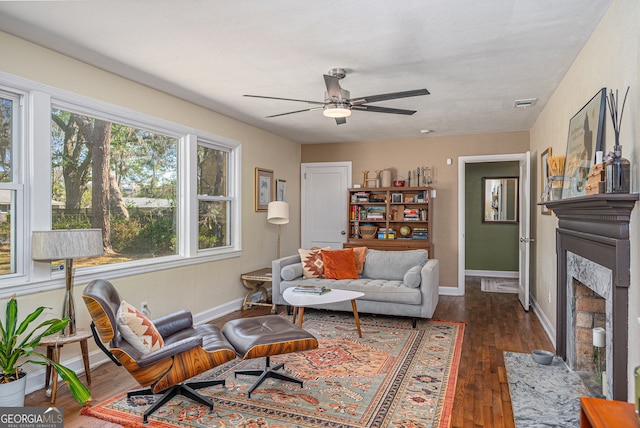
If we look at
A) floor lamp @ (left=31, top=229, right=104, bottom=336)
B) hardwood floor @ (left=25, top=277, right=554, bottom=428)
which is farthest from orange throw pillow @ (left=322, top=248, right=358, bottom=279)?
floor lamp @ (left=31, top=229, right=104, bottom=336)

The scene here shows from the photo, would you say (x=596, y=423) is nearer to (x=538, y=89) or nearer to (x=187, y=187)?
(x=538, y=89)

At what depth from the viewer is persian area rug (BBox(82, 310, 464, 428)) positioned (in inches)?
101

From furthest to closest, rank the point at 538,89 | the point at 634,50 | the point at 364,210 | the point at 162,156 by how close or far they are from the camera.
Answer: the point at 364,210
the point at 162,156
the point at 538,89
the point at 634,50

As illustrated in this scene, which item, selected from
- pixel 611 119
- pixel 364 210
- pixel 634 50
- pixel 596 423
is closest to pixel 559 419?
pixel 596 423

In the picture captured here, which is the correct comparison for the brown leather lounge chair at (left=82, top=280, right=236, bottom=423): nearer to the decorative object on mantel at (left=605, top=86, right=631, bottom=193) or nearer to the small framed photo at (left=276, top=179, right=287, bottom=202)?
the decorative object on mantel at (left=605, top=86, right=631, bottom=193)

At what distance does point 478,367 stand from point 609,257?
1522 millimetres

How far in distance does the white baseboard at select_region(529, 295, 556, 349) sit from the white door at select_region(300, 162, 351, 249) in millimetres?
3018

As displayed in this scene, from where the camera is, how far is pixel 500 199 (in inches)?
328

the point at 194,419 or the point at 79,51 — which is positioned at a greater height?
the point at 79,51

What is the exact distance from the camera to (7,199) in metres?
2.97

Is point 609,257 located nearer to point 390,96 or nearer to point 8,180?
point 390,96

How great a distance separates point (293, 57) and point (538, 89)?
8.17 ft

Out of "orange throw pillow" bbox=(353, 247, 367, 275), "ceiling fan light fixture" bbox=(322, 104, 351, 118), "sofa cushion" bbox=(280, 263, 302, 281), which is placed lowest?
"sofa cushion" bbox=(280, 263, 302, 281)

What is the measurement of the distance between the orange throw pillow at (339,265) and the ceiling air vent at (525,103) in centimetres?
260
